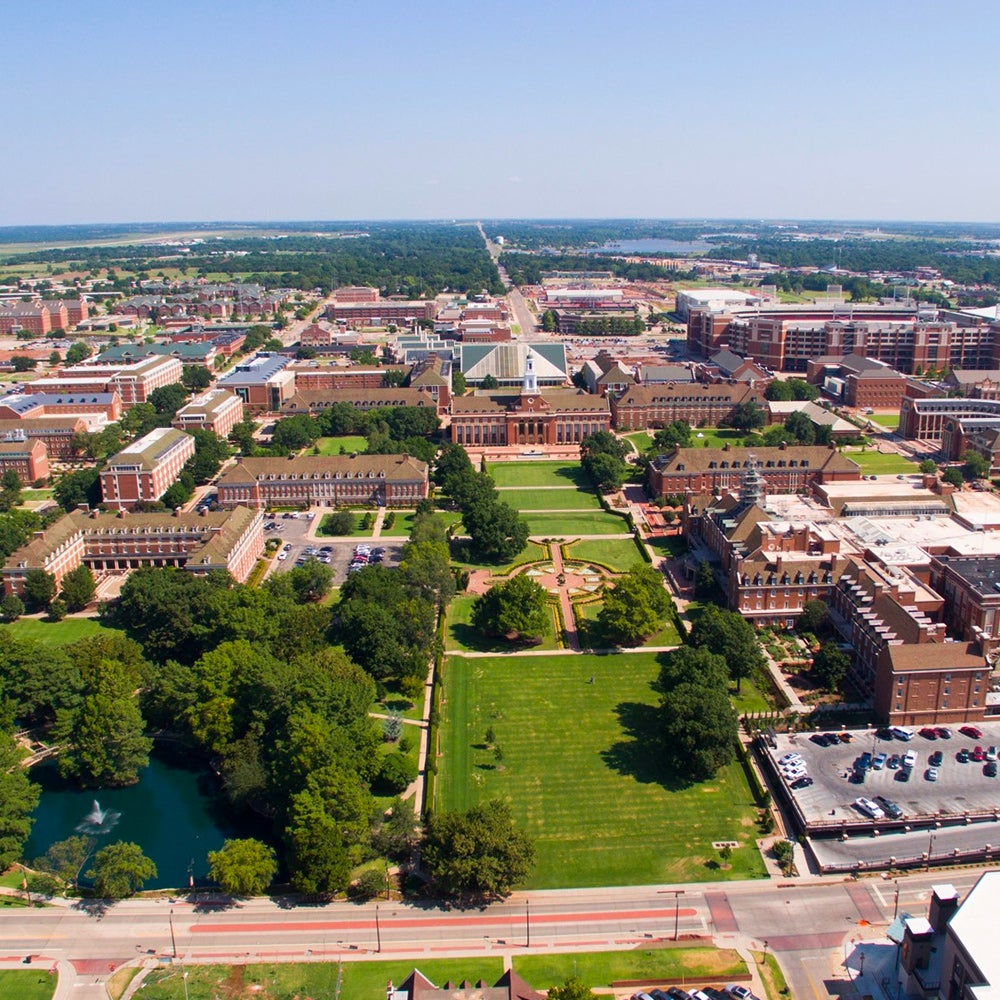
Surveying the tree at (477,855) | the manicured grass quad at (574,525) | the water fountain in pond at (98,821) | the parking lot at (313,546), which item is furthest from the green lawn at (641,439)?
the water fountain in pond at (98,821)

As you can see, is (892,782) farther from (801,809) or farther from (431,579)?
(431,579)

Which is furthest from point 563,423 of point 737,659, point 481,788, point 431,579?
point 481,788

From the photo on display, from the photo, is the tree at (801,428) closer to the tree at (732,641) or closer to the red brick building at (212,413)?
the tree at (732,641)

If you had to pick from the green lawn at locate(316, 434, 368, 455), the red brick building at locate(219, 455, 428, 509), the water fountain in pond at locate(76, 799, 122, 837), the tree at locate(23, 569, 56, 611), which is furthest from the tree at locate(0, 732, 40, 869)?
the green lawn at locate(316, 434, 368, 455)

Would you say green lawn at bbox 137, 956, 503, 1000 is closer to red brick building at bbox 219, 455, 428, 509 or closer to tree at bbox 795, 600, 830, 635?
tree at bbox 795, 600, 830, 635

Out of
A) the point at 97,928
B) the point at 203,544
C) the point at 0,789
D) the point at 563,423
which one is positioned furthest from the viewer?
the point at 563,423

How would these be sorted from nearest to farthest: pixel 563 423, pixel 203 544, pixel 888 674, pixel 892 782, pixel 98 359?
pixel 892 782 → pixel 888 674 → pixel 203 544 → pixel 563 423 → pixel 98 359
